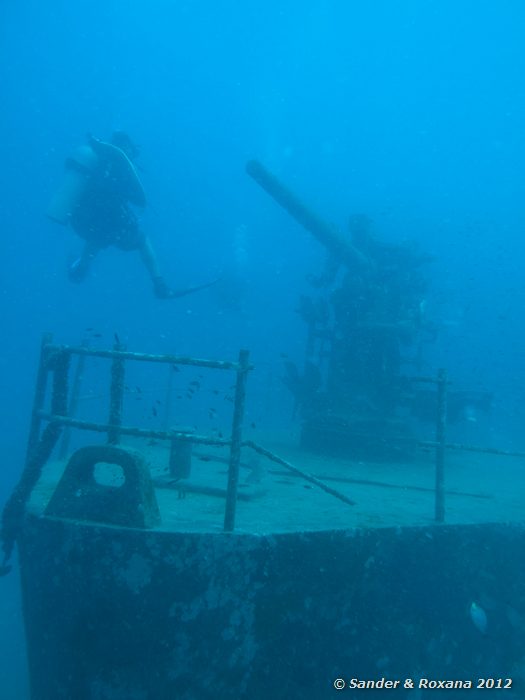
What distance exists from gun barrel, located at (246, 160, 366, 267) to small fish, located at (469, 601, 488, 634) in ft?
23.9

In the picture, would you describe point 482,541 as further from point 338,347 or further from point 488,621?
point 338,347

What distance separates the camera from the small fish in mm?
4820

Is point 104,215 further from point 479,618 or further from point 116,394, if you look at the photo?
point 479,618

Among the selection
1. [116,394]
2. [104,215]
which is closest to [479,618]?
[116,394]

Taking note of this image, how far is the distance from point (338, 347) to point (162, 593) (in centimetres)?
781

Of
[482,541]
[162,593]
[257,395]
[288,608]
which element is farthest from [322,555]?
[257,395]

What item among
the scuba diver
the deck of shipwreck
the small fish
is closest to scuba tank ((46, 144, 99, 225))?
the scuba diver

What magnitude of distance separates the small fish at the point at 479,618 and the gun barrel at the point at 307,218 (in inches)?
287

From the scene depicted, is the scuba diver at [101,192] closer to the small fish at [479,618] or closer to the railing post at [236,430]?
the railing post at [236,430]

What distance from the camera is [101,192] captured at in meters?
10.6

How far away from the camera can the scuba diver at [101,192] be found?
1045 cm

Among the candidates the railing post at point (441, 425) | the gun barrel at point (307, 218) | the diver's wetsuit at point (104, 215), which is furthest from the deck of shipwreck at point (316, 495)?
the diver's wetsuit at point (104, 215)

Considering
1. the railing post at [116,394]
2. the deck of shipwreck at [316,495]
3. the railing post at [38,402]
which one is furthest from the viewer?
the railing post at [38,402]

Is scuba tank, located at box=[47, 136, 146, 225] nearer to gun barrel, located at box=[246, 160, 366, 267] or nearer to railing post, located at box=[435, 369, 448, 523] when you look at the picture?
gun barrel, located at box=[246, 160, 366, 267]
